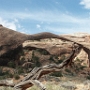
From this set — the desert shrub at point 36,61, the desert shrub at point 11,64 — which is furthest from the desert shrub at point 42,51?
the desert shrub at point 11,64

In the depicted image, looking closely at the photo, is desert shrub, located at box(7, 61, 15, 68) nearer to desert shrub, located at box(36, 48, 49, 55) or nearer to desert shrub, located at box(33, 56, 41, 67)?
desert shrub, located at box(33, 56, 41, 67)

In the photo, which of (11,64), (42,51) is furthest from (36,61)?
(42,51)

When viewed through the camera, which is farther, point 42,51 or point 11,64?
point 42,51

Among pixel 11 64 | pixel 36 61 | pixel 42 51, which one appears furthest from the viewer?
pixel 42 51

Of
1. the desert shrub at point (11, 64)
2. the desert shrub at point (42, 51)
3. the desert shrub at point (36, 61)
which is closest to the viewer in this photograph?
the desert shrub at point (11, 64)

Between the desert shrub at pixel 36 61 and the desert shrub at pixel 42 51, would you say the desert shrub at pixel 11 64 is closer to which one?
the desert shrub at pixel 36 61

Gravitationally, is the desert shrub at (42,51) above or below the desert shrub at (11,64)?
above

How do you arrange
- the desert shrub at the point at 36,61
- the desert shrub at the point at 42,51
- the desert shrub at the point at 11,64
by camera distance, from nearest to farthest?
the desert shrub at the point at 11,64, the desert shrub at the point at 36,61, the desert shrub at the point at 42,51

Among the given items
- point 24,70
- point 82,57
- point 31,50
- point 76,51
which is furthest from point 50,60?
point 76,51

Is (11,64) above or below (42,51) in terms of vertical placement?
below

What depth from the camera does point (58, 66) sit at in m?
5.73

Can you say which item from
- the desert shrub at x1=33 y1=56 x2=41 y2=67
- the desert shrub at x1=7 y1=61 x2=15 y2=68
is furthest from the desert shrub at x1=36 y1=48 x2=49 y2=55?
the desert shrub at x1=7 y1=61 x2=15 y2=68

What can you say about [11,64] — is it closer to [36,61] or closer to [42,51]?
[36,61]

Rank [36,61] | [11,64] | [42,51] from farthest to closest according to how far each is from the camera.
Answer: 1. [42,51]
2. [36,61]
3. [11,64]
